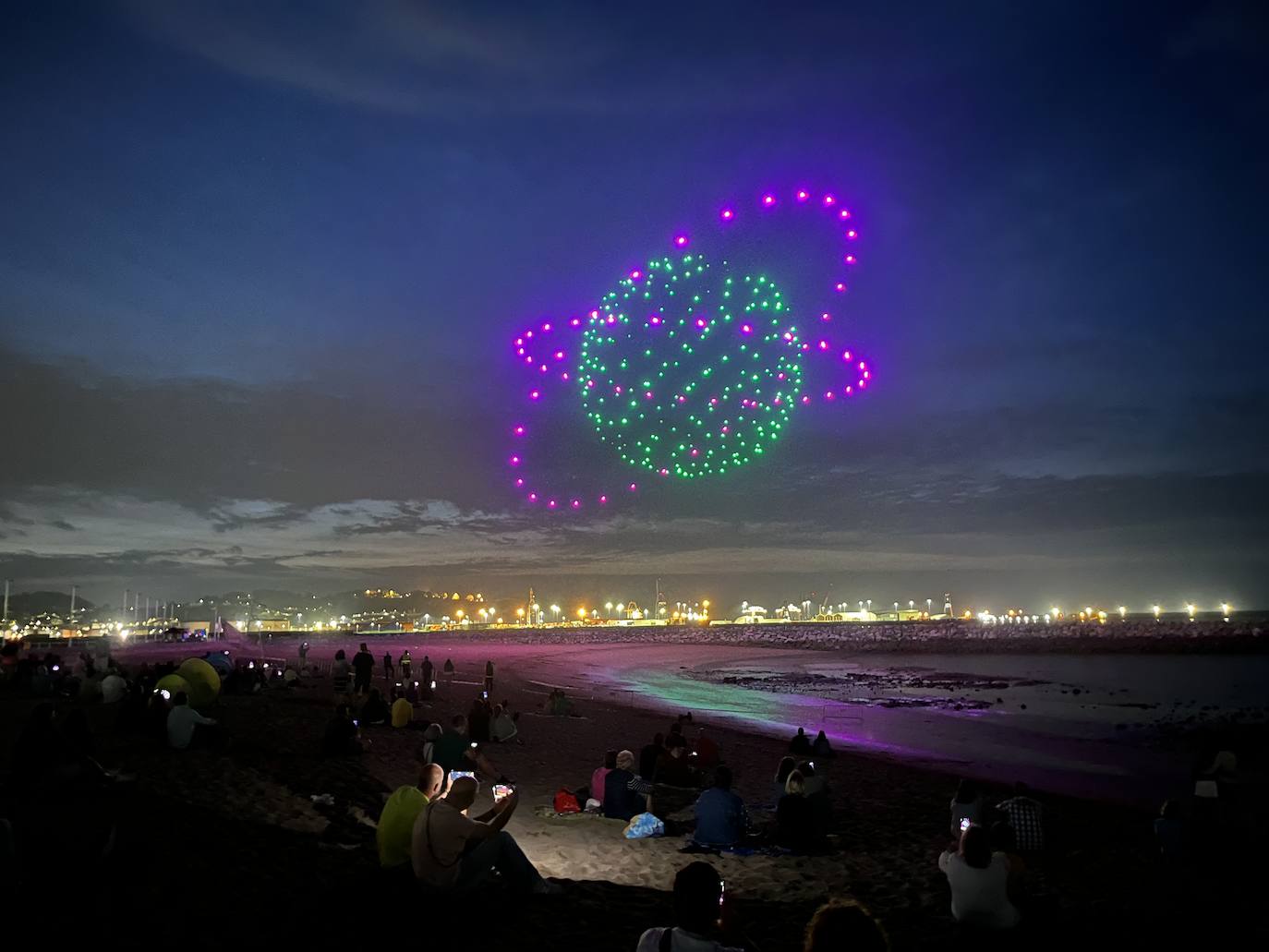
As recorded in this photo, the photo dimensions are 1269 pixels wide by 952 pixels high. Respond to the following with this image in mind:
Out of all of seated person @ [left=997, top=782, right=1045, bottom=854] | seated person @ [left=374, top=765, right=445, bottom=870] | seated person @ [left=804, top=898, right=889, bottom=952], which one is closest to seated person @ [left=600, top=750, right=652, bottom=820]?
seated person @ [left=374, top=765, right=445, bottom=870]

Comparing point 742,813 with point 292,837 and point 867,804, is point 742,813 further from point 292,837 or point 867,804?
point 292,837

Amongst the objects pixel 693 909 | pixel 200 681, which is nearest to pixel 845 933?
pixel 693 909

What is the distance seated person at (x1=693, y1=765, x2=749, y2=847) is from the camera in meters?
8.91

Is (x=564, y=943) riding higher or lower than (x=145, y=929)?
lower

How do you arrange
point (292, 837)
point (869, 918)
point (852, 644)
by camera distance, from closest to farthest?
1. point (869, 918)
2. point (292, 837)
3. point (852, 644)

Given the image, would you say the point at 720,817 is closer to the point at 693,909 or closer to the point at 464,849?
the point at 464,849

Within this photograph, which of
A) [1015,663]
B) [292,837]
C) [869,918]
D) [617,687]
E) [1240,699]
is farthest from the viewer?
[1015,663]

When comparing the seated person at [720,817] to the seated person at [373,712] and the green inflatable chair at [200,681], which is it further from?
the green inflatable chair at [200,681]

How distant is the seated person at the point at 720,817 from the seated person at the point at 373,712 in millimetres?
10334

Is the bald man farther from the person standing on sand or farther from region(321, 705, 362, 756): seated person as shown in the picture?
the person standing on sand

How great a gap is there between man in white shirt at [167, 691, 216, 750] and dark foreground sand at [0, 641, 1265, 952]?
1.24 feet

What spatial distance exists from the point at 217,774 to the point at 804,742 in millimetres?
10831

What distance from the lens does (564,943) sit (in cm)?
588

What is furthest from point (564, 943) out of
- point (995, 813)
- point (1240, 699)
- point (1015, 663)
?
point (1015, 663)
